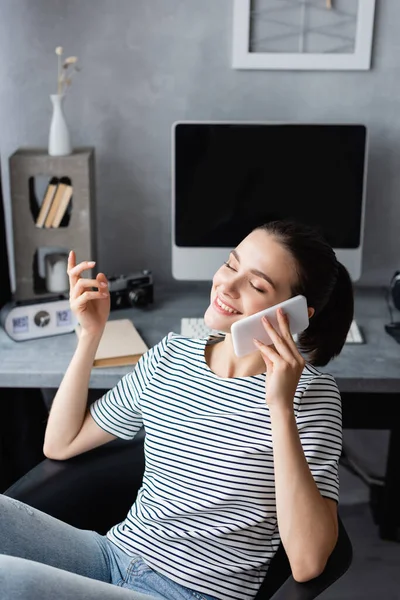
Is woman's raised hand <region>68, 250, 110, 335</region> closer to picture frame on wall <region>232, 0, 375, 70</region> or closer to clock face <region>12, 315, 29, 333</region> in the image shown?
clock face <region>12, 315, 29, 333</region>

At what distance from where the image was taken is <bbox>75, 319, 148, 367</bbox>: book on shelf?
1.95 metres

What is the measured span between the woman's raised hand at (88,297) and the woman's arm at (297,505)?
43 centimetres

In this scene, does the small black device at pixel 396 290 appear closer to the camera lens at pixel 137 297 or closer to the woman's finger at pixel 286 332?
the camera lens at pixel 137 297

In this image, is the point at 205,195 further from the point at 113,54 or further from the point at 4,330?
the point at 4,330

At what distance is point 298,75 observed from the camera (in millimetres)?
2320

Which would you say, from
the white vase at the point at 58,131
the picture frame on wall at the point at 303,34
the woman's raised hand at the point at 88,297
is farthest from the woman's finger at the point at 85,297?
the picture frame on wall at the point at 303,34

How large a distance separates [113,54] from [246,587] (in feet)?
5.08

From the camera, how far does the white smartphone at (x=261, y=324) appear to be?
1357 mm

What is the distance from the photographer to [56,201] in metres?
2.28

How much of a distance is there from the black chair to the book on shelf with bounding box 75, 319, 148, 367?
11.6 inches

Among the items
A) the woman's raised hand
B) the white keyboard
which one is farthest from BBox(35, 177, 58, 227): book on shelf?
the woman's raised hand

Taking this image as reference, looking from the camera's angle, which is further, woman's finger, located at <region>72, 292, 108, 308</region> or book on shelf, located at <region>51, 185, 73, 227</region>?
book on shelf, located at <region>51, 185, 73, 227</region>

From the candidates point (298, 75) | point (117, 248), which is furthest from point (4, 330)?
point (298, 75)

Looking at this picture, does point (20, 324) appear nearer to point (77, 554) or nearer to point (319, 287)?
point (77, 554)
